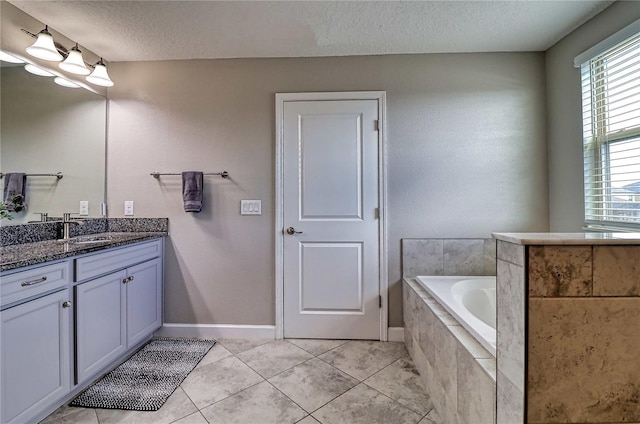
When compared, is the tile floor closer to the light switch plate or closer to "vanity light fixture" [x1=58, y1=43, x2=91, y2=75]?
the light switch plate

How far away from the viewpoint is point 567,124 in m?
2.00

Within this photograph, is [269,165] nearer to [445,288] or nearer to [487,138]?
[445,288]

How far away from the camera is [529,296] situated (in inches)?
27.2

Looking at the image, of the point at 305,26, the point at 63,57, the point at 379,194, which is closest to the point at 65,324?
the point at 63,57

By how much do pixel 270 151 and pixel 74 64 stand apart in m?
1.43

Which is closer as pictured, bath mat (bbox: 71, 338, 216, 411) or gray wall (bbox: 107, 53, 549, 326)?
bath mat (bbox: 71, 338, 216, 411)

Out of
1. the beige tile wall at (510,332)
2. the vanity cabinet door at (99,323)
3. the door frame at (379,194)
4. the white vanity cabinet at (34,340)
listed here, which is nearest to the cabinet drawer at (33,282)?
the white vanity cabinet at (34,340)

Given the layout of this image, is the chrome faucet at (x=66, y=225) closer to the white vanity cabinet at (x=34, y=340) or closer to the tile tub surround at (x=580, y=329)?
the white vanity cabinet at (x=34, y=340)

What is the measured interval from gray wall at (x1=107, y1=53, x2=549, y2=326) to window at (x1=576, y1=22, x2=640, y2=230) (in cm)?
35

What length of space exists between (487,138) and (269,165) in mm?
1764

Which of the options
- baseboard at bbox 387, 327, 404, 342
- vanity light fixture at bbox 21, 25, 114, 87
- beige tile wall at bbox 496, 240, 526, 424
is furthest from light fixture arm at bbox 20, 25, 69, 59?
baseboard at bbox 387, 327, 404, 342

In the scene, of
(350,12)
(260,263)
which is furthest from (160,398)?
(350,12)

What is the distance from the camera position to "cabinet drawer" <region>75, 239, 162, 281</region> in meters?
1.57

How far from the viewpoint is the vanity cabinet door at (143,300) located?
6.34 ft
